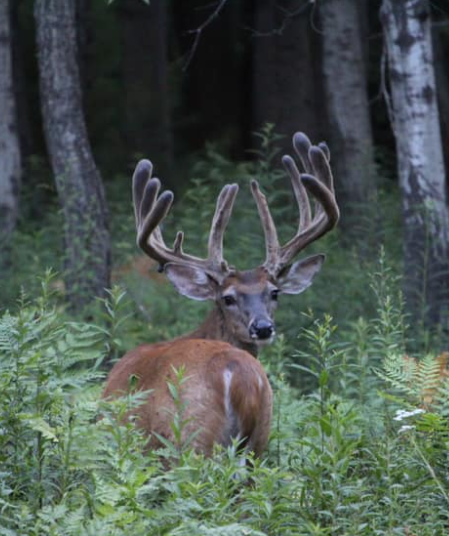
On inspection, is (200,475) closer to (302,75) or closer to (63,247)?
(63,247)

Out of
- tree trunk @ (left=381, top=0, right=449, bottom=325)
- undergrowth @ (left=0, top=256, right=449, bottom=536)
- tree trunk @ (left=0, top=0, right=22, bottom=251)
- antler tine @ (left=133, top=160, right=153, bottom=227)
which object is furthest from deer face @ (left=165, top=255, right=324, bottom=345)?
tree trunk @ (left=0, top=0, right=22, bottom=251)

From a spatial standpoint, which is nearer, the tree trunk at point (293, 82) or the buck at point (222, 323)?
the buck at point (222, 323)

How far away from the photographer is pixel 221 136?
2658cm

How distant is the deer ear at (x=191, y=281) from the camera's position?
27.0 feet

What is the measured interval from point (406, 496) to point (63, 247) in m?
6.01

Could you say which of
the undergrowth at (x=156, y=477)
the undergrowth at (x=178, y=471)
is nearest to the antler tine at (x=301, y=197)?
the undergrowth at (x=178, y=471)

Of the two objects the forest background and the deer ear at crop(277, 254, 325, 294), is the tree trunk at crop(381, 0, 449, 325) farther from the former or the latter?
the deer ear at crop(277, 254, 325, 294)

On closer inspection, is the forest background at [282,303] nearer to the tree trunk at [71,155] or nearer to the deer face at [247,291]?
the tree trunk at [71,155]

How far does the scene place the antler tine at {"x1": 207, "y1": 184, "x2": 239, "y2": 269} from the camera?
26.5 feet

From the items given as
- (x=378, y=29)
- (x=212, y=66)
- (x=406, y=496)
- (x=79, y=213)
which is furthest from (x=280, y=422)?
(x=212, y=66)

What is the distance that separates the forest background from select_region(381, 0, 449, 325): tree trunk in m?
0.02

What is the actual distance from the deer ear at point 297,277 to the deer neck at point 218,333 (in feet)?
1.76

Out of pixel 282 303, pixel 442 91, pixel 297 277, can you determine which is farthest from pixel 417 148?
pixel 442 91

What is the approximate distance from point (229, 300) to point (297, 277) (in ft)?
1.99
